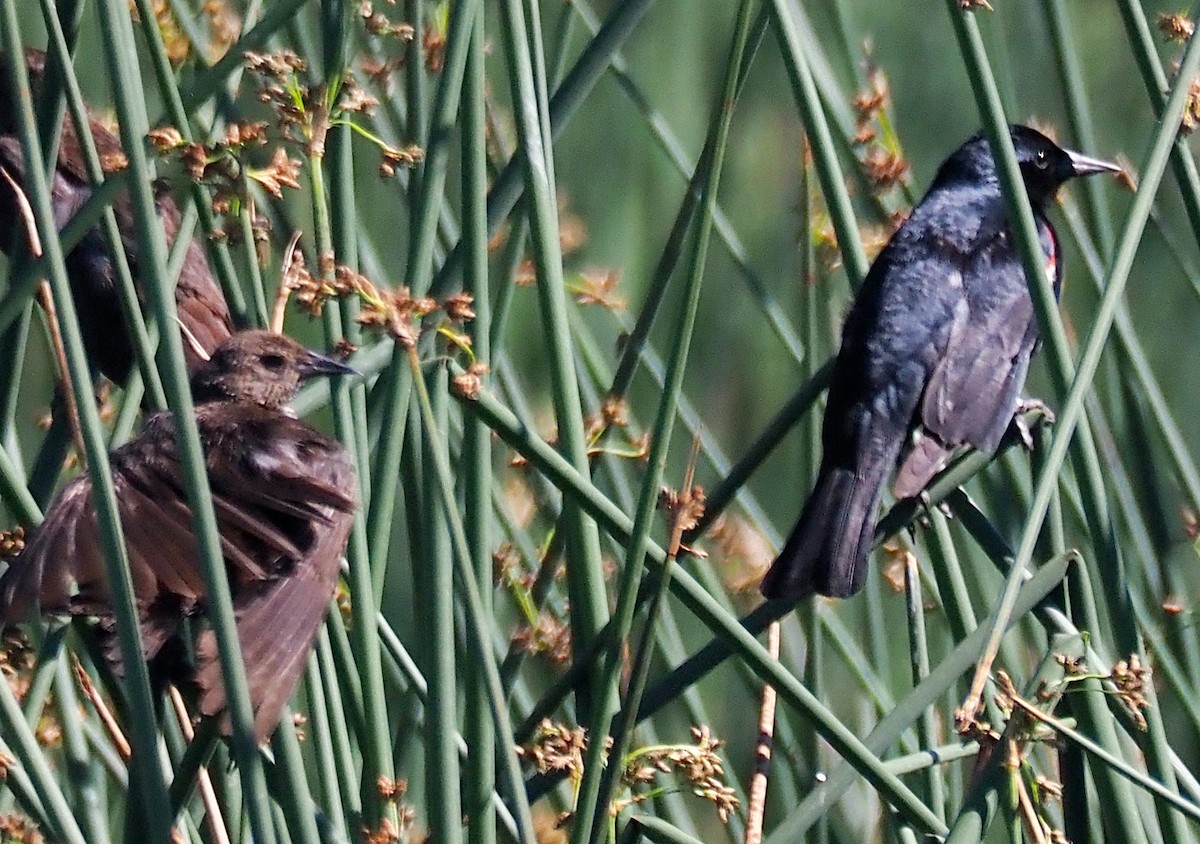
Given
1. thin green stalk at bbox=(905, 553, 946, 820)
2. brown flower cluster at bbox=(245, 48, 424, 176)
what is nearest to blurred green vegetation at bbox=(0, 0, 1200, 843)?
thin green stalk at bbox=(905, 553, 946, 820)

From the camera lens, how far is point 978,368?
2871 millimetres

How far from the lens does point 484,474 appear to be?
67.8 inches

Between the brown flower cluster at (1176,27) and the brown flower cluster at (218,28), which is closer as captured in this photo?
the brown flower cluster at (1176,27)

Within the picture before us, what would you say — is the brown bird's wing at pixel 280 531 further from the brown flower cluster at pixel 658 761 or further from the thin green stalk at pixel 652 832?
the thin green stalk at pixel 652 832

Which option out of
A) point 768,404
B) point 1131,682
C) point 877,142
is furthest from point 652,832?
point 768,404

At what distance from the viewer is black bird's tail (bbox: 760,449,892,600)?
2246 mm

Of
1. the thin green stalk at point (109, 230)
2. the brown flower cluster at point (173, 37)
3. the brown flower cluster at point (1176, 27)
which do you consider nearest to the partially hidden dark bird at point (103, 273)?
the brown flower cluster at point (173, 37)

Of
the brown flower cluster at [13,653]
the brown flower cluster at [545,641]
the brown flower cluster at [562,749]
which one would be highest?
the brown flower cluster at [13,653]

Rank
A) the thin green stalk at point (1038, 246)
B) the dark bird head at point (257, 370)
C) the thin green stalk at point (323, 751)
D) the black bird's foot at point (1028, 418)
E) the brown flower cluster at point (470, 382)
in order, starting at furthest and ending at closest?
the black bird's foot at point (1028, 418), the dark bird head at point (257, 370), the thin green stalk at point (323, 751), the thin green stalk at point (1038, 246), the brown flower cluster at point (470, 382)

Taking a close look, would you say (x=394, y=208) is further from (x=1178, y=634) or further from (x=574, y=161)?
(x=1178, y=634)

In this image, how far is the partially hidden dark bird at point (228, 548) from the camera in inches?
65.7

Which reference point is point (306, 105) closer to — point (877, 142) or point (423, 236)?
point (423, 236)

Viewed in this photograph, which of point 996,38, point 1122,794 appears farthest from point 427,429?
point 996,38

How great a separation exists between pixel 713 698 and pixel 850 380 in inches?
35.9
